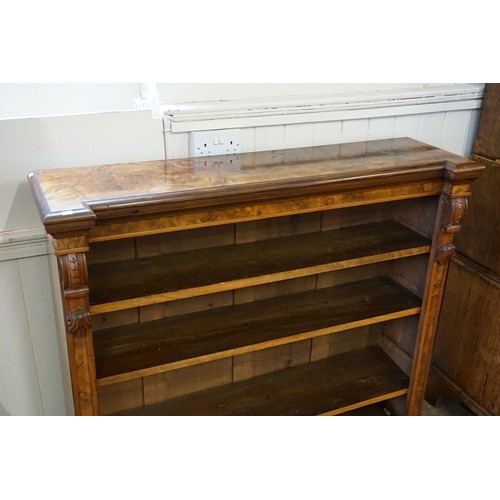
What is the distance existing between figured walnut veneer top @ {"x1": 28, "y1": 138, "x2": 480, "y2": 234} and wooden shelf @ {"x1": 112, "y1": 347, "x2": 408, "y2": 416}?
0.77 metres

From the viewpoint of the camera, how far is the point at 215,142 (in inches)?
67.0

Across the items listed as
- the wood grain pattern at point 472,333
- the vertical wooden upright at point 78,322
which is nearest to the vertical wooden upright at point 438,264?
the wood grain pattern at point 472,333

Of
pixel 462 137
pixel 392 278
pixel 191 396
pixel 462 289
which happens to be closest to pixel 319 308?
pixel 392 278

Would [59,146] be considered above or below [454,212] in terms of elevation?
above

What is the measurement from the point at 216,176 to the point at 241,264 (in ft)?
0.94

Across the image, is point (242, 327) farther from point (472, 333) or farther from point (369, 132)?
point (472, 333)

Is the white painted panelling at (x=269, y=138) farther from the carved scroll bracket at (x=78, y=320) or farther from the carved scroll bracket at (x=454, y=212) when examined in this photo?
the carved scroll bracket at (x=78, y=320)

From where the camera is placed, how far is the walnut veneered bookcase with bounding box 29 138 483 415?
4.58ft

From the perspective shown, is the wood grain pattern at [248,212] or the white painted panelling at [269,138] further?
the white painted panelling at [269,138]

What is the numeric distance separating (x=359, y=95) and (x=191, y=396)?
1.13 m

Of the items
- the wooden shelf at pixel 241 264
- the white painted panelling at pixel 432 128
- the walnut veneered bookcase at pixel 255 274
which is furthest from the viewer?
the white painted panelling at pixel 432 128

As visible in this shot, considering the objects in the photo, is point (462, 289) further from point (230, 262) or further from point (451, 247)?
point (230, 262)

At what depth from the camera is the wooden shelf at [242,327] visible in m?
1.59

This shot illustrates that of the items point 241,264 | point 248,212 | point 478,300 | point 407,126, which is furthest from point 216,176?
point 478,300
